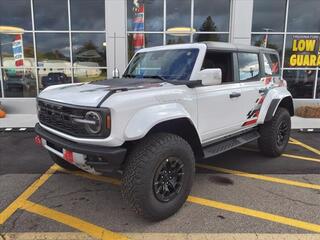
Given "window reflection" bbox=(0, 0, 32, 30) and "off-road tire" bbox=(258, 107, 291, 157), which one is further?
"window reflection" bbox=(0, 0, 32, 30)

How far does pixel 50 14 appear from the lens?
10.4 metres

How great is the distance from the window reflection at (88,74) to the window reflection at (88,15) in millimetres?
1390

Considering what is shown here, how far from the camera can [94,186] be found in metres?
4.31

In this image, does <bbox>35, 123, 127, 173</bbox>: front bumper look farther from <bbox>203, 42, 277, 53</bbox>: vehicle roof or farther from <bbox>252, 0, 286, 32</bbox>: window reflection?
<bbox>252, 0, 286, 32</bbox>: window reflection

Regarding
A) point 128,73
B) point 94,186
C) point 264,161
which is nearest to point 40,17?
point 128,73

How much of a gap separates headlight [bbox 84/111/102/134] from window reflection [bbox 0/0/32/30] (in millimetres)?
8774

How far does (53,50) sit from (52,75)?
86cm

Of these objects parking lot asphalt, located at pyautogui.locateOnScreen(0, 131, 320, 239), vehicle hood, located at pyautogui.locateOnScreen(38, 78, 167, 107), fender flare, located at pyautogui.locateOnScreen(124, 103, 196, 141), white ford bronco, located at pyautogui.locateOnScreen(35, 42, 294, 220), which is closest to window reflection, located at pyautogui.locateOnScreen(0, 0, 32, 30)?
parking lot asphalt, located at pyautogui.locateOnScreen(0, 131, 320, 239)

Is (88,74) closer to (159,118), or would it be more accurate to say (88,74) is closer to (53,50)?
(53,50)

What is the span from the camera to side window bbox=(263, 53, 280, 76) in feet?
17.6

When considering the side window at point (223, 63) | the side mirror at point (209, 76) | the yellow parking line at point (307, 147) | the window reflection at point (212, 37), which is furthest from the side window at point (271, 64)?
the window reflection at point (212, 37)

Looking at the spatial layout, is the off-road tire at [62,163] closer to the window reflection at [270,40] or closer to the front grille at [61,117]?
the front grille at [61,117]

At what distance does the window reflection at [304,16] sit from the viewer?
10.4 meters

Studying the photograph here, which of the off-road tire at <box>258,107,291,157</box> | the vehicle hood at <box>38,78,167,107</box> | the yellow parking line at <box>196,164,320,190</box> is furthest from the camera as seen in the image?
the off-road tire at <box>258,107,291,157</box>
